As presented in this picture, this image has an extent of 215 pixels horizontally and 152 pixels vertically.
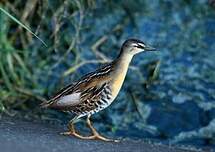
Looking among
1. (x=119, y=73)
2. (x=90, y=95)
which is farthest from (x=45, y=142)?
(x=119, y=73)

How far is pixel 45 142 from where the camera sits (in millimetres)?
7137

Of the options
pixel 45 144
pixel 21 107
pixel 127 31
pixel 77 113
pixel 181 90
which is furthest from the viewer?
pixel 127 31

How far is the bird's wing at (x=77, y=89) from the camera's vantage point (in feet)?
26.1

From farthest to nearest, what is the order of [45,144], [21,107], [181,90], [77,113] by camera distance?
[181,90], [21,107], [77,113], [45,144]

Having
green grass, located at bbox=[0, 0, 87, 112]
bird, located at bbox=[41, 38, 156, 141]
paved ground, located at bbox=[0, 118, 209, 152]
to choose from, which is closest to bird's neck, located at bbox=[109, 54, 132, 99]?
bird, located at bbox=[41, 38, 156, 141]

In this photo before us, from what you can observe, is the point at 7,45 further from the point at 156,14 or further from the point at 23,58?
the point at 156,14

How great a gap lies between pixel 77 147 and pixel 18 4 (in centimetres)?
328

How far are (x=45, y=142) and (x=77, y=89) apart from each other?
0.98 m

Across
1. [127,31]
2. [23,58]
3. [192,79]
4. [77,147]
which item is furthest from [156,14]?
[77,147]

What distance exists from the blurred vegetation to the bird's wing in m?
0.96

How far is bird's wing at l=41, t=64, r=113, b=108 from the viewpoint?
796 centimetres

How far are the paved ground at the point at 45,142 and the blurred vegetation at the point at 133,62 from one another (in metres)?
0.96

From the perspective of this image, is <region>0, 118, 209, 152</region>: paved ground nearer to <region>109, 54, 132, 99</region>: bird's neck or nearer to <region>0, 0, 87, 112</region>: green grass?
<region>109, 54, 132, 99</region>: bird's neck

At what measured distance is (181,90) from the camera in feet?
32.6
